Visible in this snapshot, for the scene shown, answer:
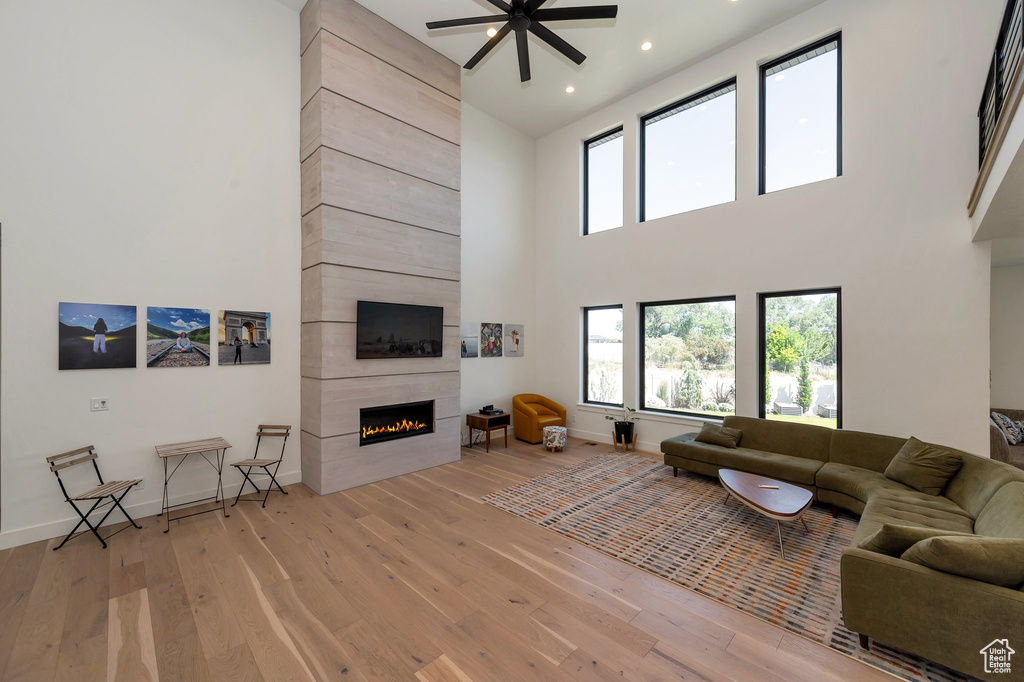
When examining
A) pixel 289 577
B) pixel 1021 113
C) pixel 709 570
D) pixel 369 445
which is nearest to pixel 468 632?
pixel 289 577

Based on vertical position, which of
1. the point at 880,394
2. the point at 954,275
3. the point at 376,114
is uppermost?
the point at 376,114

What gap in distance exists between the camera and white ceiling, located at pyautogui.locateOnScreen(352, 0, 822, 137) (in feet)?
17.1

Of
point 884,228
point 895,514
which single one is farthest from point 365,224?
point 884,228

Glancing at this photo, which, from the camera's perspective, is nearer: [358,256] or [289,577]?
[289,577]

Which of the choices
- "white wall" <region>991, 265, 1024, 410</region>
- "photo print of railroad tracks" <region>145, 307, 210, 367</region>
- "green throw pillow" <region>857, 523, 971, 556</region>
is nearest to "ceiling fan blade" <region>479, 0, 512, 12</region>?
"photo print of railroad tracks" <region>145, 307, 210, 367</region>

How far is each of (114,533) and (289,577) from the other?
210cm

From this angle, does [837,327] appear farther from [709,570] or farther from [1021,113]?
[709,570]

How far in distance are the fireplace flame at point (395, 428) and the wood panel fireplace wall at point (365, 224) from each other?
138 millimetres

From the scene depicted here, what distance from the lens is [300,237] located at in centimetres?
520

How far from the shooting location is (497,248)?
7.89 metres

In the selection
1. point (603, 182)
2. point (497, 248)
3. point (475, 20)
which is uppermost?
point (475, 20)

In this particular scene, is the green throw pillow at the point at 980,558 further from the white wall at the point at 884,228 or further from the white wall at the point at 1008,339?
the white wall at the point at 1008,339

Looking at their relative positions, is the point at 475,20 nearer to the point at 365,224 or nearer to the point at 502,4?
the point at 502,4

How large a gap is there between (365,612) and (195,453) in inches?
119
